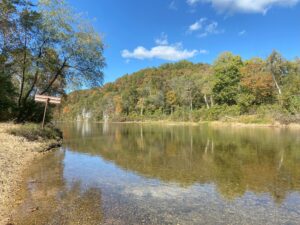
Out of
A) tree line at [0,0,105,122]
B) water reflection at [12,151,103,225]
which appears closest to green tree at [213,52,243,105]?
tree line at [0,0,105,122]

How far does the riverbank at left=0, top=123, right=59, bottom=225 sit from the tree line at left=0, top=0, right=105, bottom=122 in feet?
19.3

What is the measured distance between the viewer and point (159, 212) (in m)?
6.14

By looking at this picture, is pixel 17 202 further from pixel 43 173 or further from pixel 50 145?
pixel 50 145

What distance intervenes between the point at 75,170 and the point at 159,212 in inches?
240

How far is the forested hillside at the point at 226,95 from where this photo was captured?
146 ft

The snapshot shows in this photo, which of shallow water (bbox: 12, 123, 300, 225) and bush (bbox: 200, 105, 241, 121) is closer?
shallow water (bbox: 12, 123, 300, 225)

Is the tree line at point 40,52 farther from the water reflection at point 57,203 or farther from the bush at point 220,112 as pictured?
the bush at point 220,112

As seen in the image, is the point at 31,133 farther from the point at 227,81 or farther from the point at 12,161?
the point at 227,81

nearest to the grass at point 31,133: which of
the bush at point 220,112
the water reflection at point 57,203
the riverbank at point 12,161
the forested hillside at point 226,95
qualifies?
the riverbank at point 12,161

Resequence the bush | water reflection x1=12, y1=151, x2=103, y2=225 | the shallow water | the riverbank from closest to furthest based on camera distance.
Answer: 1. water reflection x1=12, y1=151, x2=103, y2=225
2. the shallow water
3. the riverbank
4. the bush

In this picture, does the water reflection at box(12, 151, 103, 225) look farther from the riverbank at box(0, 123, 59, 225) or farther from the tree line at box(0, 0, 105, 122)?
the tree line at box(0, 0, 105, 122)

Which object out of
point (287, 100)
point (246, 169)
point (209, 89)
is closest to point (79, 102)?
point (209, 89)

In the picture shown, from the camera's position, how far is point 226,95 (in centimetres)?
5844

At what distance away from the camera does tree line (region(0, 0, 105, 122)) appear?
66.7 feet
